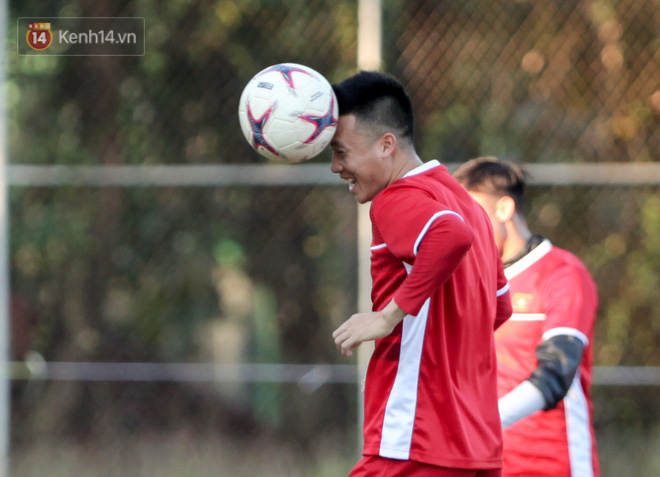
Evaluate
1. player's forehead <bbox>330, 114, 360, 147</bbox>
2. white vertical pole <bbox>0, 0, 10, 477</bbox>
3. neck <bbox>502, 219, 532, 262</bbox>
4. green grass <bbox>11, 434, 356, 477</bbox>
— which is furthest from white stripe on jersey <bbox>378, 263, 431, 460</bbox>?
white vertical pole <bbox>0, 0, 10, 477</bbox>

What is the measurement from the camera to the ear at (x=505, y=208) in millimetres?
3109

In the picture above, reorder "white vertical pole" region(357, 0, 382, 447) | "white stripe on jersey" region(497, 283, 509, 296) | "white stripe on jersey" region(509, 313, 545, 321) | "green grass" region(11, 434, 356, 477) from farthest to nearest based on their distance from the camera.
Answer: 1. "green grass" region(11, 434, 356, 477)
2. "white vertical pole" region(357, 0, 382, 447)
3. "white stripe on jersey" region(509, 313, 545, 321)
4. "white stripe on jersey" region(497, 283, 509, 296)

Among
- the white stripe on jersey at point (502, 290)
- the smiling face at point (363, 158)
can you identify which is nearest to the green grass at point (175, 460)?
the white stripe on jersey at point (502, 290)

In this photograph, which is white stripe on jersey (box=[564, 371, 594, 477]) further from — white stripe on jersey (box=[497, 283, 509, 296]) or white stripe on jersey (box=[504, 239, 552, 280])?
white stripe on jersey (box=[497, 283, 509, 296])

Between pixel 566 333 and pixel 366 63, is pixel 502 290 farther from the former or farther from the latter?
pixel 366 63

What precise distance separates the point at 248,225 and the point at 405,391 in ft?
11.1

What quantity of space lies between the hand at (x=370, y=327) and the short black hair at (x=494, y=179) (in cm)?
118

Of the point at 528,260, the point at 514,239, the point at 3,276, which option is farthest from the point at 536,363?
the point at 3,276

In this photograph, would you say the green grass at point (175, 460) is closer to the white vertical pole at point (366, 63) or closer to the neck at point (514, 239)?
the white vertical pole at point (366, 63)

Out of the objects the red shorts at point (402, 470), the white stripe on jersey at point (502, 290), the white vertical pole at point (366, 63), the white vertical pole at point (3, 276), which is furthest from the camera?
the white vertical pole at point (3, 276)

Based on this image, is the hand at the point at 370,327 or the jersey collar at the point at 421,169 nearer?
the hand at the point at 370,327

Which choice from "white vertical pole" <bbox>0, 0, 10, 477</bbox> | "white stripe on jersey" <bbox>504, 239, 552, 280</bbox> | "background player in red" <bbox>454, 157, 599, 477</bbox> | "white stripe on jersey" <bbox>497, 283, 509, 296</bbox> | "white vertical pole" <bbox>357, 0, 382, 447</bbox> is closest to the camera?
"white stripe on jersey" <bbox>497, 283, 509, 296</bbox>

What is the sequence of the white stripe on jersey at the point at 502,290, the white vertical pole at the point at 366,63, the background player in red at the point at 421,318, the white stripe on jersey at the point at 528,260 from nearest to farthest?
the background player in red at the point at 421,318
the white stripe on jersey at the point at 502,290
the white stripe on jersey at the point at 528,260
the white vertical pole at the point at 366,63

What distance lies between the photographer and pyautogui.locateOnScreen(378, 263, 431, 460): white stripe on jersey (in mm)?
2160
